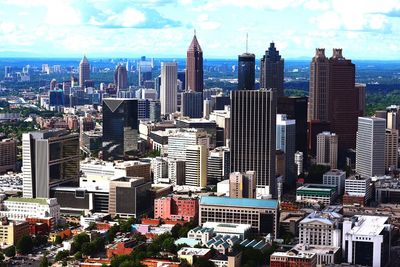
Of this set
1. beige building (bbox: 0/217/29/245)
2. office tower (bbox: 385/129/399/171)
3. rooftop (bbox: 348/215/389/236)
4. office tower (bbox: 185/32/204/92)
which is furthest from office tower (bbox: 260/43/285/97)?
beige building (bbox: 0/217/29/245)

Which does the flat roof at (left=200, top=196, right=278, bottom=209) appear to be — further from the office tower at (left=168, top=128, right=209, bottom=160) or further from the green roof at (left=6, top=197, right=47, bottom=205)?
the office tower at (left=168, top=128, right=209, bottom=160)

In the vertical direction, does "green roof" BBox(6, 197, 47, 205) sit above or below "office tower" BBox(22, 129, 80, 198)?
below

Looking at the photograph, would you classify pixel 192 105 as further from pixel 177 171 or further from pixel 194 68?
pixel 177 171

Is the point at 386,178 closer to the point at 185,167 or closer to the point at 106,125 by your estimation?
the point at 185,167

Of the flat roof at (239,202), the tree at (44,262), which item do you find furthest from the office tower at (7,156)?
the tree at (44,262)

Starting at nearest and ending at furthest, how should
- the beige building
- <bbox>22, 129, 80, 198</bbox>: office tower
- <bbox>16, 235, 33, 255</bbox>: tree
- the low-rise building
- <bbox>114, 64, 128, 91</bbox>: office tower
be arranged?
<bbox>16, 235, 33, 255</bbox>: tree
the beige building
<bbox>22, 129, 80, 198</bbox>: office tower
the low-rise building
<bbox>114, 64, 128, 91</bbox>: office tower

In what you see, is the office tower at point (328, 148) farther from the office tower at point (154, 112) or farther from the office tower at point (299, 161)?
the office tower at point (154, 112)

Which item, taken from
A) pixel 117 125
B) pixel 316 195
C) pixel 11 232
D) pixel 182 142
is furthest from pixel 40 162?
pixel 316 195
